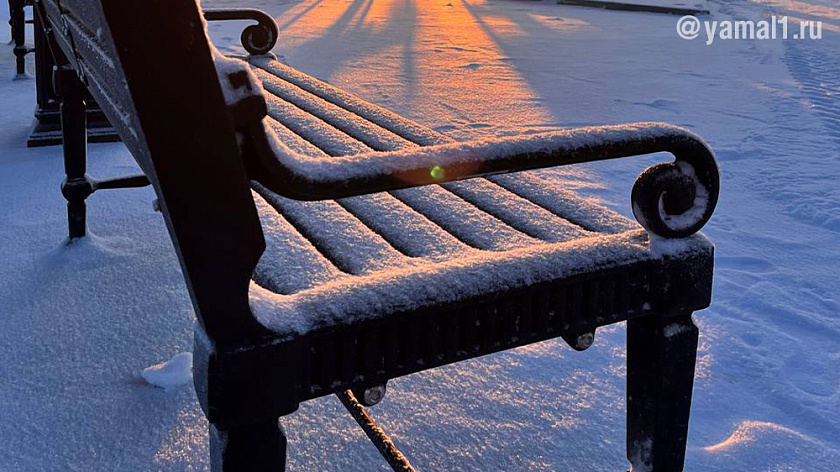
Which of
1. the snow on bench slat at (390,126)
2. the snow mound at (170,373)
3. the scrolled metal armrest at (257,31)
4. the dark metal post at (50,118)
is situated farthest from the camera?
the dark metal post at (50,118)

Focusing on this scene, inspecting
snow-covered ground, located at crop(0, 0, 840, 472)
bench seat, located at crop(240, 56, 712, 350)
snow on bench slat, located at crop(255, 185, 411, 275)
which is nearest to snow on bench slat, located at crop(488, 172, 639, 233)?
bench seat, located at crop(240, 56, 712, 350)

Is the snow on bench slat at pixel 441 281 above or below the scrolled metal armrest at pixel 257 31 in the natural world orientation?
below

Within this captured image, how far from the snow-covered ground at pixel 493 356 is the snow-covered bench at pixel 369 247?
1.58 feet

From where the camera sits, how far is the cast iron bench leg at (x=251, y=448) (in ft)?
3.56

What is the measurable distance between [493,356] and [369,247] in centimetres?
108

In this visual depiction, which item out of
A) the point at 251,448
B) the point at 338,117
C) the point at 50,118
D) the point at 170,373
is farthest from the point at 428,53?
the point at 251,448

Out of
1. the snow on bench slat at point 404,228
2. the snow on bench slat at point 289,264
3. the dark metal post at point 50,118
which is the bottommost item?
the dark metal post at point 50,118

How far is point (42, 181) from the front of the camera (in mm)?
3791

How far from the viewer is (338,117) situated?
87.0 inches

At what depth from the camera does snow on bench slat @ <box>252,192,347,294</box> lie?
1.22m

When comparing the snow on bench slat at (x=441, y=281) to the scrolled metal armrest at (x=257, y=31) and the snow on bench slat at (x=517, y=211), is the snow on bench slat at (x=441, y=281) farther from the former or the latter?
the scrolled metal armrest at (x=257, y=31)
